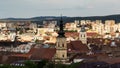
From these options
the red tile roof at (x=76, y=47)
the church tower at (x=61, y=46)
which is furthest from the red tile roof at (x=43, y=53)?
the red tile roof at (x=76, y=47)

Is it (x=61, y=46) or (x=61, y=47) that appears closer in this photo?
(x=61, y=46)

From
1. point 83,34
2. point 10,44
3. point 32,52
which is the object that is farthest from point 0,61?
point 10,44

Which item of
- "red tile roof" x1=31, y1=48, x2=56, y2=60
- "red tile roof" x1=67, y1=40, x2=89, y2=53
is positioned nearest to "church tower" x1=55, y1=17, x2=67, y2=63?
"red tile roof" x1=31, y1=48, x2=56, y2=60

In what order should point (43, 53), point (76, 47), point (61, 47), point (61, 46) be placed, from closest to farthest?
point (61, 46) < point (61, 47) < point (43, 53) < point (76, 47)

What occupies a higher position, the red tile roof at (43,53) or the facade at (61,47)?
the facade at (61,47)

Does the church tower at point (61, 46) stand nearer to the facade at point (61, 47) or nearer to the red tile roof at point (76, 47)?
the facade at point (61, 47)

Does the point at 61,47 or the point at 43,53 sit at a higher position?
the point at 61,47

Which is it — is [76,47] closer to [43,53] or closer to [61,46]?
[43,53]

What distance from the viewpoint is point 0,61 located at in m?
74.9

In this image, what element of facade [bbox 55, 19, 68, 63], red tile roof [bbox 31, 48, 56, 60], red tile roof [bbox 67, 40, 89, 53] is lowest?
red tile roof [bbox 67, 40, 89, 53]

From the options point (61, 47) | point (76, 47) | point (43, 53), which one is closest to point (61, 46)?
point (61, 47)

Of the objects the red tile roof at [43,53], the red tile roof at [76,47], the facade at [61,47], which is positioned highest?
the facade at [61,47]

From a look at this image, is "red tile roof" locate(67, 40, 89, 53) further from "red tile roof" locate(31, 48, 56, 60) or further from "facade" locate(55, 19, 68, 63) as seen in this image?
"facade" locate(55, 19, 68, 63)

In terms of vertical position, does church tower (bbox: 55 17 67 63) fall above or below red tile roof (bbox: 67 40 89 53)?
above
